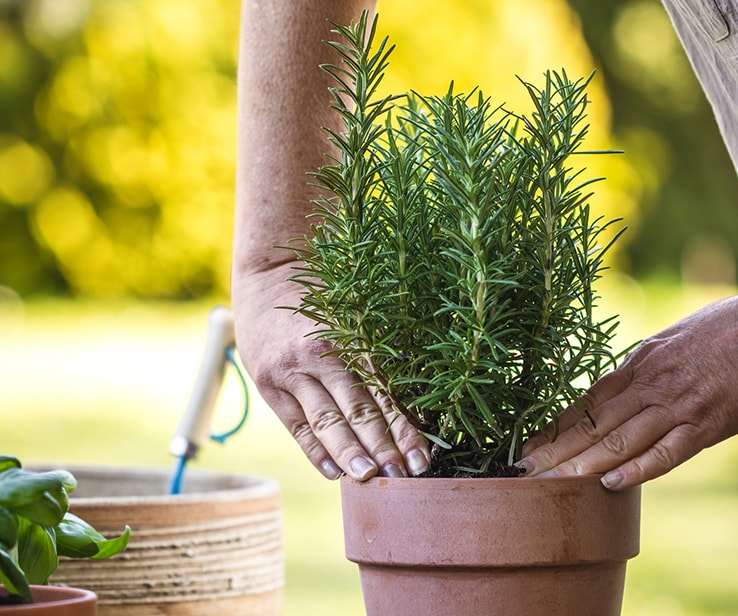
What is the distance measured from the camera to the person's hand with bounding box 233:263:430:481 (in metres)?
0.74

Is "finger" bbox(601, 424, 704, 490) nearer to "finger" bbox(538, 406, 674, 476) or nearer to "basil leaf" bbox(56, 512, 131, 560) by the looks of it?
"finger" bbox(538, 406, 674, 476)

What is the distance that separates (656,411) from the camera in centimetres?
74

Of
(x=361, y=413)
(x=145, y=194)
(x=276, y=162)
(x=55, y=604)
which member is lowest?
(x=55, y=604)

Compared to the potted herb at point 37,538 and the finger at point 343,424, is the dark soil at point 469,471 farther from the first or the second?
the potted herb at point 37,538

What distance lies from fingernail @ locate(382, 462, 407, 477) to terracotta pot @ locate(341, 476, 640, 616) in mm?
24

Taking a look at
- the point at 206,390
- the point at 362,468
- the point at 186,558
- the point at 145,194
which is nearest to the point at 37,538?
the point at 362,468

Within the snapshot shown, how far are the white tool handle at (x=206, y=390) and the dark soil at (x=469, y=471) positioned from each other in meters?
0.50

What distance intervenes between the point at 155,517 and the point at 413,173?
420mm

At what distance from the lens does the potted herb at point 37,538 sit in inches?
20.9

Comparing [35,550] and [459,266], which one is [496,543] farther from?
[35,550]

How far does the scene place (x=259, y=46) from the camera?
97 cm

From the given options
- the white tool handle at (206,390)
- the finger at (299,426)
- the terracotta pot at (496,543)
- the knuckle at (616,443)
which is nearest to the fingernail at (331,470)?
the finger at (299,426)

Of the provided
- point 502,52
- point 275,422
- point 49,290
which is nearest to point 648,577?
point 275,422

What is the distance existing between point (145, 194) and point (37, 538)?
8582mm
